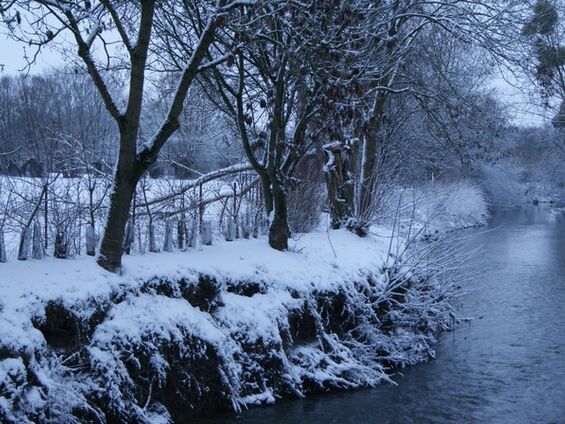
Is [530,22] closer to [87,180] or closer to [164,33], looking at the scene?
[164,33]

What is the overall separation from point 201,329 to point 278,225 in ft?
10.7

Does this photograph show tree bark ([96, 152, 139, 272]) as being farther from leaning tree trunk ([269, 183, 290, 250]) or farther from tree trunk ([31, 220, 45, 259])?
leaning tree trunk ([269, 183, 290, 250])

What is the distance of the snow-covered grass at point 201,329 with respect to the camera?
18.2ft

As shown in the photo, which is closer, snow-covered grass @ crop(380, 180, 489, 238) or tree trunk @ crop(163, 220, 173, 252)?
tree trunk @ crop(163, 220, 173, 252)

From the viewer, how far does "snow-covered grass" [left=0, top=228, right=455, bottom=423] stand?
5.54 m

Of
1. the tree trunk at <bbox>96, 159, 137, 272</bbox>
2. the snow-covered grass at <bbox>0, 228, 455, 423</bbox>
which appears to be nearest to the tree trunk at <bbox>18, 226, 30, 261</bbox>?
the snow-covered grass at <bbox>0, 228, 455, 423</bbox>

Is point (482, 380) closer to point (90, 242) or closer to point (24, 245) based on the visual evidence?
point (90, 242)

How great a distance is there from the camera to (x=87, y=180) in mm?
9852

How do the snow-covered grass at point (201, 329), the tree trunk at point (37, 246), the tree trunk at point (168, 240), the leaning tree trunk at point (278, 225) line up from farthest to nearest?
the leaning tree trunk at point (278, 225)
the tree trunk at point (168, 240)
the tree trunk at point (37, 246)
the snow-covered grass at point (201, 329)

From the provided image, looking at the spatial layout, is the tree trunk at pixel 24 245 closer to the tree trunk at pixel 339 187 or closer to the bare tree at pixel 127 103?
the bare tree at pixel 127 103

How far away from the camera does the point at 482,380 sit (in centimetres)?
849

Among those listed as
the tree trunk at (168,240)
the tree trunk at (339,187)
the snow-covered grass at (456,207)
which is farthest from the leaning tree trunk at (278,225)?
the tree trunk at (339,187)

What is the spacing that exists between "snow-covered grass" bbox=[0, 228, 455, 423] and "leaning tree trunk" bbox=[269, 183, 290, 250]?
0.20 m

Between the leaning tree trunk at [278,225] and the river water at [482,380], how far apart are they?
2611 mm
